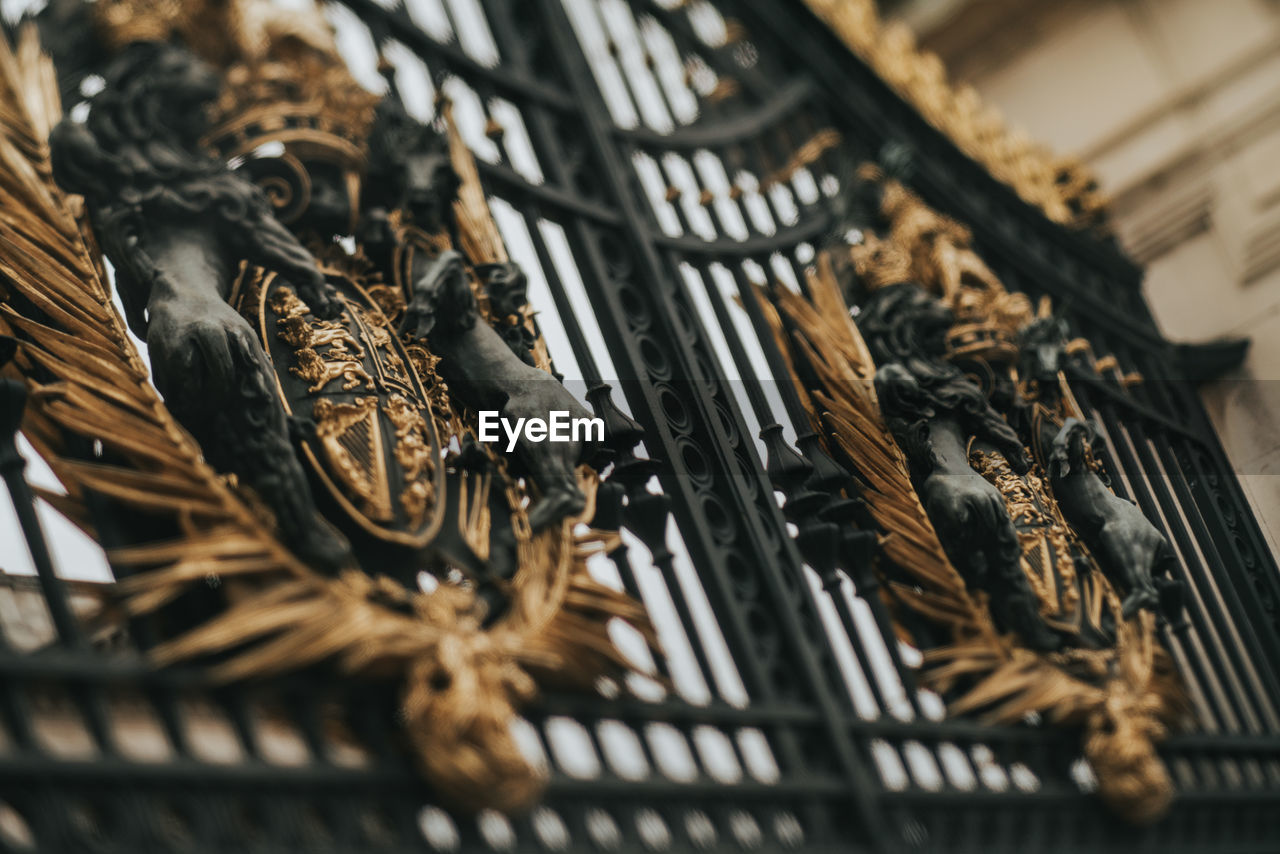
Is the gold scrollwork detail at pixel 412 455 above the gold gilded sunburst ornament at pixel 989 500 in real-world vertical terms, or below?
above

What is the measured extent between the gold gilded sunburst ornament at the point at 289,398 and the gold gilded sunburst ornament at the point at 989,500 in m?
0.93

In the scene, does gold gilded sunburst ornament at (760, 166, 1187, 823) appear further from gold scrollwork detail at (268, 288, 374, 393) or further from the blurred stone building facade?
gold scrollwork detail at (268, 288, 374, 393)

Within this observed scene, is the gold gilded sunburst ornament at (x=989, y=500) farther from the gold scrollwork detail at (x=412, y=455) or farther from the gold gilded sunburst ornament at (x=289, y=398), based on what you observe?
the gold scrollwork detail at (x=412, y=455)

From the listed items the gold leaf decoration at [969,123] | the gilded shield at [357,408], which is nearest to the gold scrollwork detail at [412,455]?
the gilded shield at [357,408]

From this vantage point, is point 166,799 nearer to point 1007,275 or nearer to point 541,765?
point 541,765

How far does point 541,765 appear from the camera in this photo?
9.23 feet

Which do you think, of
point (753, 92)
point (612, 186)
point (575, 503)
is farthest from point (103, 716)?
point (753, 92)

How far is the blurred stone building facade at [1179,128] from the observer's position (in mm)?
5457

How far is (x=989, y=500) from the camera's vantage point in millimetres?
3994

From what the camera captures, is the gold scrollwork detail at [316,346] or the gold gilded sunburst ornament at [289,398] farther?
the gold scrollwork detail at [316,346]

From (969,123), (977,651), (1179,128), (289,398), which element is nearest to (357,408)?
(289,398)

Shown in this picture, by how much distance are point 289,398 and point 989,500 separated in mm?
1733

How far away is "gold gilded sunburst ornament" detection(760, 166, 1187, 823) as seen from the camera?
148 inches

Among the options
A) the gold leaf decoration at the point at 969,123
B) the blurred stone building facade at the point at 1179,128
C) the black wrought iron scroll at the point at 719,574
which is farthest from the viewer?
the gold leaf decoration at the point at 969,123
